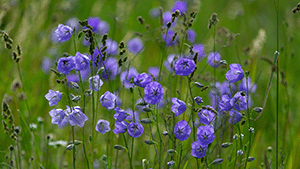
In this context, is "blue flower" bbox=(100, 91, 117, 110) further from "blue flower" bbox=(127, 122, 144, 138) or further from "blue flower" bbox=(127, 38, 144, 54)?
"blue flower" bbox=(127, 38, 144, 54)

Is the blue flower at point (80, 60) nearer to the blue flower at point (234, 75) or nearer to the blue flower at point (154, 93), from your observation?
the blue flower at point (154, 93)

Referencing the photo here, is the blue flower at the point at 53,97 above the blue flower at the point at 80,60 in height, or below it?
below

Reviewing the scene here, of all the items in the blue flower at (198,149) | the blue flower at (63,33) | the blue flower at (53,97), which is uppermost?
the blue flower at (63,33)

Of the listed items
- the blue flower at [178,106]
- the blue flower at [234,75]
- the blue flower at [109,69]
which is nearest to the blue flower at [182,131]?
the blue flower at [178,106]

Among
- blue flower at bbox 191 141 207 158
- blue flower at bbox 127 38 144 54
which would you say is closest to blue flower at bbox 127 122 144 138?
blue flower at bbox 191 141 207 158

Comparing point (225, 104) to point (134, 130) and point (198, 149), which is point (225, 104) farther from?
point (134, 130)

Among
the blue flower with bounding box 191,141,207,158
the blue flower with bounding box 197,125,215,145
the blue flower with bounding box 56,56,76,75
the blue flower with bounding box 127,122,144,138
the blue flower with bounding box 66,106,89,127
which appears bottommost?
the blue flower with bounding box 191,141,207,158
